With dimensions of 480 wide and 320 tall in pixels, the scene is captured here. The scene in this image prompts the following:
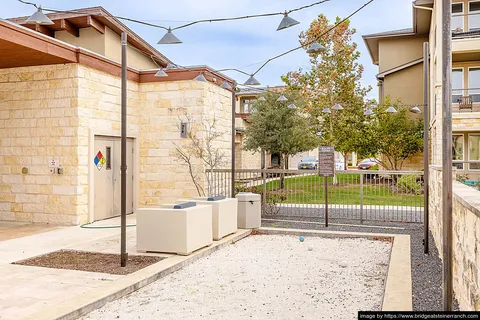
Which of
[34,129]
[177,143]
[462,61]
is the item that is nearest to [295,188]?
[177,143]

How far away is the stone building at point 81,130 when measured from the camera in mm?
9664

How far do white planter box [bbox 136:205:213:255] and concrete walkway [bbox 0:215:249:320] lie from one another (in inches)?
6.1

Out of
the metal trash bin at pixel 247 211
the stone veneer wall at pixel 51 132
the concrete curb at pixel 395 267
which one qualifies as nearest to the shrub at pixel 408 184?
the concrete curb at pixel 395 267

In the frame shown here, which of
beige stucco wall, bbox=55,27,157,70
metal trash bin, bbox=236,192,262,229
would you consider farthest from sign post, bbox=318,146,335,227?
beige stucco wall, bbox=55,27,157,70

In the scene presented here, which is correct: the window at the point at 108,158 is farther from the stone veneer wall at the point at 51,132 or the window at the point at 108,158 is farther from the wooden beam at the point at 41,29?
the wooden beam at the point at 41,29

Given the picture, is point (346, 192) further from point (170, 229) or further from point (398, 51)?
point (398, 51)

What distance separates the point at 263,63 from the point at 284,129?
34.0 ft

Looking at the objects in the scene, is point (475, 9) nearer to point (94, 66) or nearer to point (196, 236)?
point (94, 66)

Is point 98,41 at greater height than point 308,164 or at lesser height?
greater

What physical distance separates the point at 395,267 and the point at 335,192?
5520 millimetres

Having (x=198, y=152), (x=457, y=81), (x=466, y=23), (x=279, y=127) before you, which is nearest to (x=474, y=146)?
(x=457, y=81)

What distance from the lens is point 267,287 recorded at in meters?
5.29

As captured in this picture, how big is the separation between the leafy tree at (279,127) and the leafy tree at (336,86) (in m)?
2.20

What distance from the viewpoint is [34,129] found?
10039mm
